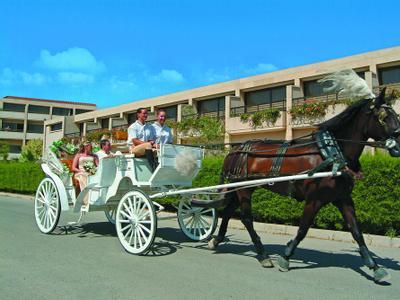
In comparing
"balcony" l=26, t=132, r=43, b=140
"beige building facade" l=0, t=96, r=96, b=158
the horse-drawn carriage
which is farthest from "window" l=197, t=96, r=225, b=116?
"balcony" l=26, t=132, r=43, b=140

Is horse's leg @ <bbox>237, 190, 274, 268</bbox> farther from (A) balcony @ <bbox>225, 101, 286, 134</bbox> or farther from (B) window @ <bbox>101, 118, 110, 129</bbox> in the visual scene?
(B) window @ <bbox>101, 118, 110, 129</bbox>

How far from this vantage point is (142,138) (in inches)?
339

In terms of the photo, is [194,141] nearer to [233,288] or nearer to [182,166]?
[182,166]

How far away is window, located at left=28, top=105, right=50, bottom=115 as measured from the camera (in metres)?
80.2

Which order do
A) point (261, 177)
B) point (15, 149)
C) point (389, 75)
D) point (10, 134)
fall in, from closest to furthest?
point (261, 177)
point (389, 75)
point (10, 134)
point (15, 149)

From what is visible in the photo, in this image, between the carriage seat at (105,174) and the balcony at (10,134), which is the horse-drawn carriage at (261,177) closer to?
the carriage seat at (105,174)

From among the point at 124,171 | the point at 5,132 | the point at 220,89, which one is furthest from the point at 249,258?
the point at 5,132

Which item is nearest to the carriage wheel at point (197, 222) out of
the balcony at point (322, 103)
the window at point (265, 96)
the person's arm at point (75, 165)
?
the person's arm at point (75, 165)

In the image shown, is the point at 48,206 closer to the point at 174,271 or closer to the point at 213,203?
the point at 213,203

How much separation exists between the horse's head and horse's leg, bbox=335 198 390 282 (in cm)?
101

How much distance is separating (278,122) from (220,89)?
24.8 ft

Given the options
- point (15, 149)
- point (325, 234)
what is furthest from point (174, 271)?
point (15, 149)

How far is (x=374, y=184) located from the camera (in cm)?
1004

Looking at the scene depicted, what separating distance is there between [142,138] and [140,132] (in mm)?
127
